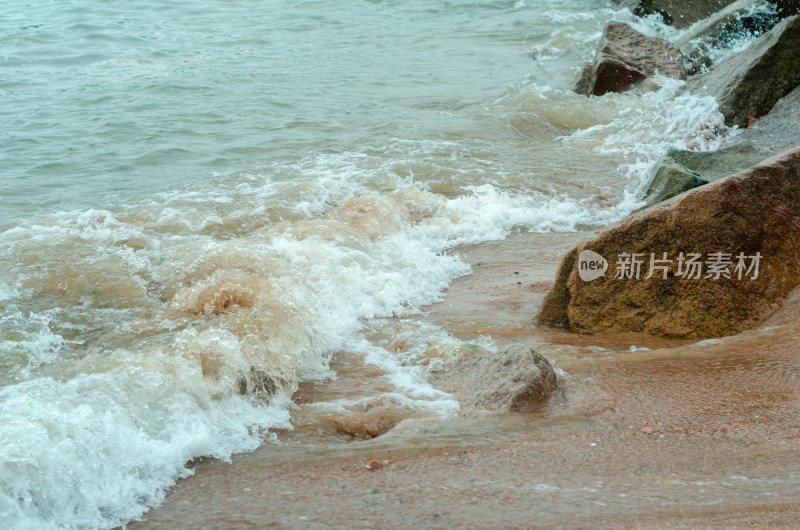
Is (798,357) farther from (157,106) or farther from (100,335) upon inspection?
(157,106)

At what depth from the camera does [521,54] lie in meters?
14.7

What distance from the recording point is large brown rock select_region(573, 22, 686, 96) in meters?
11.1

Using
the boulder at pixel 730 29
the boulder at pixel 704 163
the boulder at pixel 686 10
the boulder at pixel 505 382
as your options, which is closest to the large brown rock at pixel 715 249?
the boulder at pixel 505 382

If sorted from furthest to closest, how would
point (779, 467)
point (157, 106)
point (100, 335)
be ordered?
1. point (157, 106)
2. point (100, 335)
3. point (779, 467)

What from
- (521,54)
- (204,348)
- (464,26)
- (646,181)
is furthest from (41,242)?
(464,26)

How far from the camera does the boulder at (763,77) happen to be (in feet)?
27.5

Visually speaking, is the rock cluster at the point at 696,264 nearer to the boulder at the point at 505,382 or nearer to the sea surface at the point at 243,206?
the sea surface at the point at 243,206

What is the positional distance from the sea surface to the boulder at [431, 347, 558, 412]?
0.16m

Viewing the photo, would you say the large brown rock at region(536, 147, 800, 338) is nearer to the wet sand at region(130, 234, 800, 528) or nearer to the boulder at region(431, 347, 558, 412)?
the wet sand at region(130, 234, 800, 528)

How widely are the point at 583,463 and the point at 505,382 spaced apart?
66 centimetres

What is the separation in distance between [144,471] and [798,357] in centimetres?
312

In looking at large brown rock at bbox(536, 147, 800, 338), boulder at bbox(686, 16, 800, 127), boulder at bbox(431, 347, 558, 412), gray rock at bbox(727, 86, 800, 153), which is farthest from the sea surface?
large brown rock at bbox(536, 147, 800, 338)

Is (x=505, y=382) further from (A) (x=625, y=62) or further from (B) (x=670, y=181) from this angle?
(A) (x=625, y=62)

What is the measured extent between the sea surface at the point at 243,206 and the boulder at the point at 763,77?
309mm
